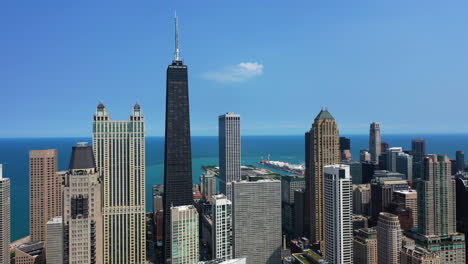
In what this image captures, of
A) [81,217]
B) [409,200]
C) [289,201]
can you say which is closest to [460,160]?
[409,200]

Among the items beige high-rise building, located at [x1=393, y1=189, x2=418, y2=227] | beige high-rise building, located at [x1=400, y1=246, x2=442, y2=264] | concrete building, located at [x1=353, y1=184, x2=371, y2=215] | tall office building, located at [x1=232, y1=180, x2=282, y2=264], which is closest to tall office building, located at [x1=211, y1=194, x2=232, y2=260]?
tall office building, located at [x1=232, y1=180, x2=282, y2=264]

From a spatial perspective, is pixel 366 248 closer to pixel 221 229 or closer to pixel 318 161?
pixel 318 161

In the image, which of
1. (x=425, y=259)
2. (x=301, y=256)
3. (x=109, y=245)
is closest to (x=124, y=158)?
(x=109, y=245)

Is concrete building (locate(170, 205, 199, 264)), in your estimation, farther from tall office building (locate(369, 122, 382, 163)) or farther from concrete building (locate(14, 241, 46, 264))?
tall office building (locate(369, 122, 382, 163))

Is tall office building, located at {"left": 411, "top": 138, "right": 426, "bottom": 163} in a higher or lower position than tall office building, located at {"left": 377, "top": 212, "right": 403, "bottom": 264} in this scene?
higher

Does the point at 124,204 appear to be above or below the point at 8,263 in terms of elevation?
above

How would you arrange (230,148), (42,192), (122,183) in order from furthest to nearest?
(230,148)
(42,192)
(122,183)

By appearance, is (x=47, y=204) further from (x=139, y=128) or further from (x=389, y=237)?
(x=389, y=237)
